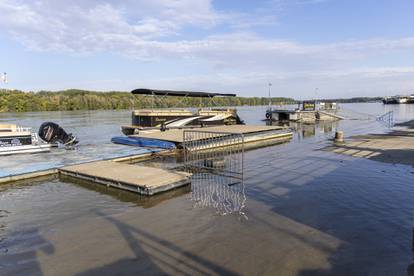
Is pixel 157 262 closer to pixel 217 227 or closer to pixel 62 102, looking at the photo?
pixel 217 227

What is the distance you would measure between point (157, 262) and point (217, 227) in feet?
7.04

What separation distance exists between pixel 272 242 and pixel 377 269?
2028 mm

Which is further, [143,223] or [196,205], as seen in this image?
[196,205]

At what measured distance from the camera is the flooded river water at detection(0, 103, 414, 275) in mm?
6051

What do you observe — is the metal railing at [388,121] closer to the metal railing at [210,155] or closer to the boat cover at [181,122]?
the boat cover at [181,122]

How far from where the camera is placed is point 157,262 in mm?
6148

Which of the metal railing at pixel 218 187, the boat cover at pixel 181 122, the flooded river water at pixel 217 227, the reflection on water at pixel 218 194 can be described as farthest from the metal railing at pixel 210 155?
the boat cover at pixel 181 122

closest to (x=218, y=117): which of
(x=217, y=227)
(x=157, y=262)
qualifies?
(x=217, y=227)

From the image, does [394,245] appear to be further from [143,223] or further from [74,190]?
[74,190]

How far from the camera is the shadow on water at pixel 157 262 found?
19.0ft

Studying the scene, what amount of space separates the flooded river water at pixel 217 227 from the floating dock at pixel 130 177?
33 cm

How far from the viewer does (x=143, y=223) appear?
8.29 meters

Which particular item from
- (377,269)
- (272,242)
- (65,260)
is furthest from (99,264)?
(377,269)

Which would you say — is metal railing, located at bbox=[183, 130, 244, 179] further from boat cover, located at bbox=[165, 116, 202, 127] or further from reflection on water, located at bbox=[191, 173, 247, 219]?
boat cover, located at bbox=[165, 116, 202, 127]
